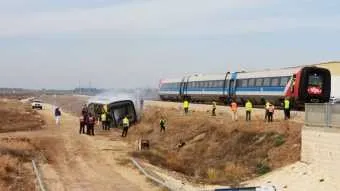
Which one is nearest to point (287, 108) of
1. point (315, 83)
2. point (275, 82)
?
point (315, 83)

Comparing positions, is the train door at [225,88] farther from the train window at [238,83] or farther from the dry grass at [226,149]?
the dry grass at [226,149]

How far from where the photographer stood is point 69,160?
2977cm

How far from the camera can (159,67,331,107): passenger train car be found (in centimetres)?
4131

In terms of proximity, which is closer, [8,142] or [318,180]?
[318,180]

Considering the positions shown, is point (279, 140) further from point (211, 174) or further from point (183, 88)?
point (183, 88)

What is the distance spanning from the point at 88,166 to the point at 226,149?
847 cm

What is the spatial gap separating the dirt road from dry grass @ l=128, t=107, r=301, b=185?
223 centimetres

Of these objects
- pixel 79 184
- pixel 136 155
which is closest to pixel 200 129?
pixel 136 155

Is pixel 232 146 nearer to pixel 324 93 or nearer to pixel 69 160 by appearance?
pixel 69 160

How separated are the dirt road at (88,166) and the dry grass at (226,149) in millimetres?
2232

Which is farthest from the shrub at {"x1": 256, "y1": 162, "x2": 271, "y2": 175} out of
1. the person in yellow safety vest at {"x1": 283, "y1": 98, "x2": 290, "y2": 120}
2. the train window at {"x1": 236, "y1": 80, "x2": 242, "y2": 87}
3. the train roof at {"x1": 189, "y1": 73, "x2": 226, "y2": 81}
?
the train roof at {"x1": 189, "y1": 73, "x2": 226, "y2": 81}

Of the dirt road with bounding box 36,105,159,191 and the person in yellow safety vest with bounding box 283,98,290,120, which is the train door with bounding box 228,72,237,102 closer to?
the dirt road with bounding box 36,105,159,191

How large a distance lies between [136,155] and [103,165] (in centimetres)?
341

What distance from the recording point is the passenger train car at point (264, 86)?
136 ft
